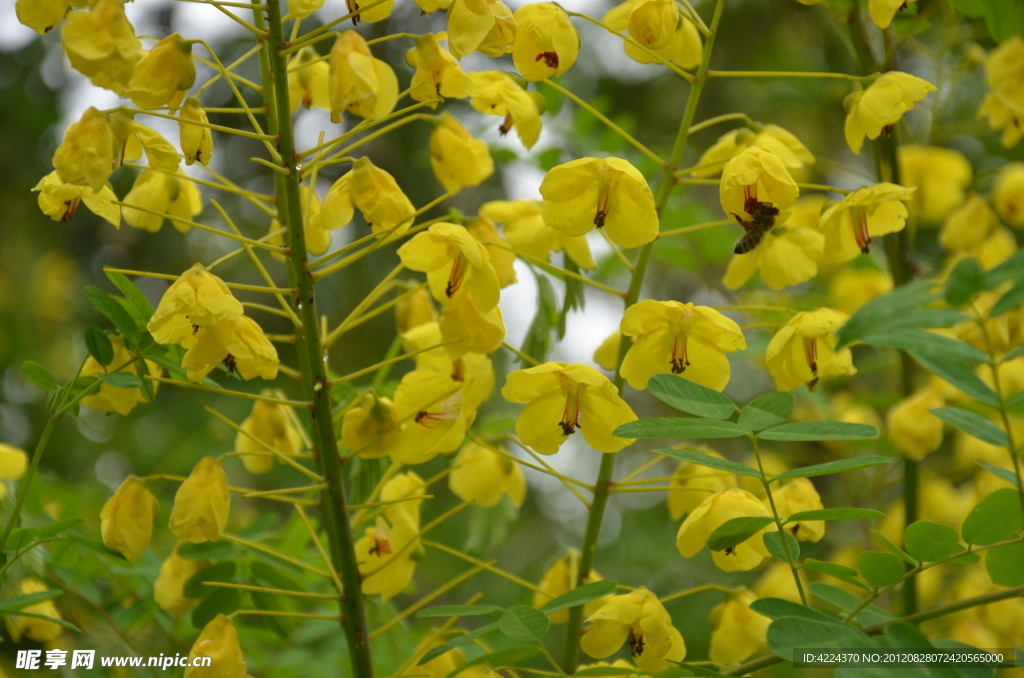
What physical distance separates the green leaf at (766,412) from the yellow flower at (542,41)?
0.67 m

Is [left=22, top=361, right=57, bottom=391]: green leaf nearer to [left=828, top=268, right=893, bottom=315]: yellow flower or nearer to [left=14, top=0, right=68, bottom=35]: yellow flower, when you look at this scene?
[left=14, top=0, right=68, bottom=35]: yellow flower

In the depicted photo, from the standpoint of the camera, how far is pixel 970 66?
2512mm

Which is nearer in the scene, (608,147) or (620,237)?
(620,237)

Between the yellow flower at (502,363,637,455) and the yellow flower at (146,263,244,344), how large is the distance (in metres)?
0.45

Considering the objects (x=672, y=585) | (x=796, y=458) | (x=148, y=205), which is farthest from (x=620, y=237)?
(x=672, y=585)

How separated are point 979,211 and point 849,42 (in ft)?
2.25

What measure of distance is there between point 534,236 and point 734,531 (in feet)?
2.38

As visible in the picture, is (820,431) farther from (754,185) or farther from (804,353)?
(754,185)

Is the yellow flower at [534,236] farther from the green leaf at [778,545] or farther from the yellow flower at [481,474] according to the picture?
the green leaf at [778,545]

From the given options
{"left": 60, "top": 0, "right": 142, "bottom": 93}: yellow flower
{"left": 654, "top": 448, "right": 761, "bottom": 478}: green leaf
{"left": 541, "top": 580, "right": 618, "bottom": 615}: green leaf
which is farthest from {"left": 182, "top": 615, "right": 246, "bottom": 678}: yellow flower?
{"left": 60, "top": 0, "right": 142, "bottom": 93}: yellow flower

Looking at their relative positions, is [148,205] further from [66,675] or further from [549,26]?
[66,675]

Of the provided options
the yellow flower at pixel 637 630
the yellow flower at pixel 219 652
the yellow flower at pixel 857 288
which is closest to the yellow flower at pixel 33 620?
the yellow flower at pixel 219 652

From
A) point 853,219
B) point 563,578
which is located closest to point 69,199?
point 563,578

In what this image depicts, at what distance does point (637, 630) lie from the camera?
1.32 meters
